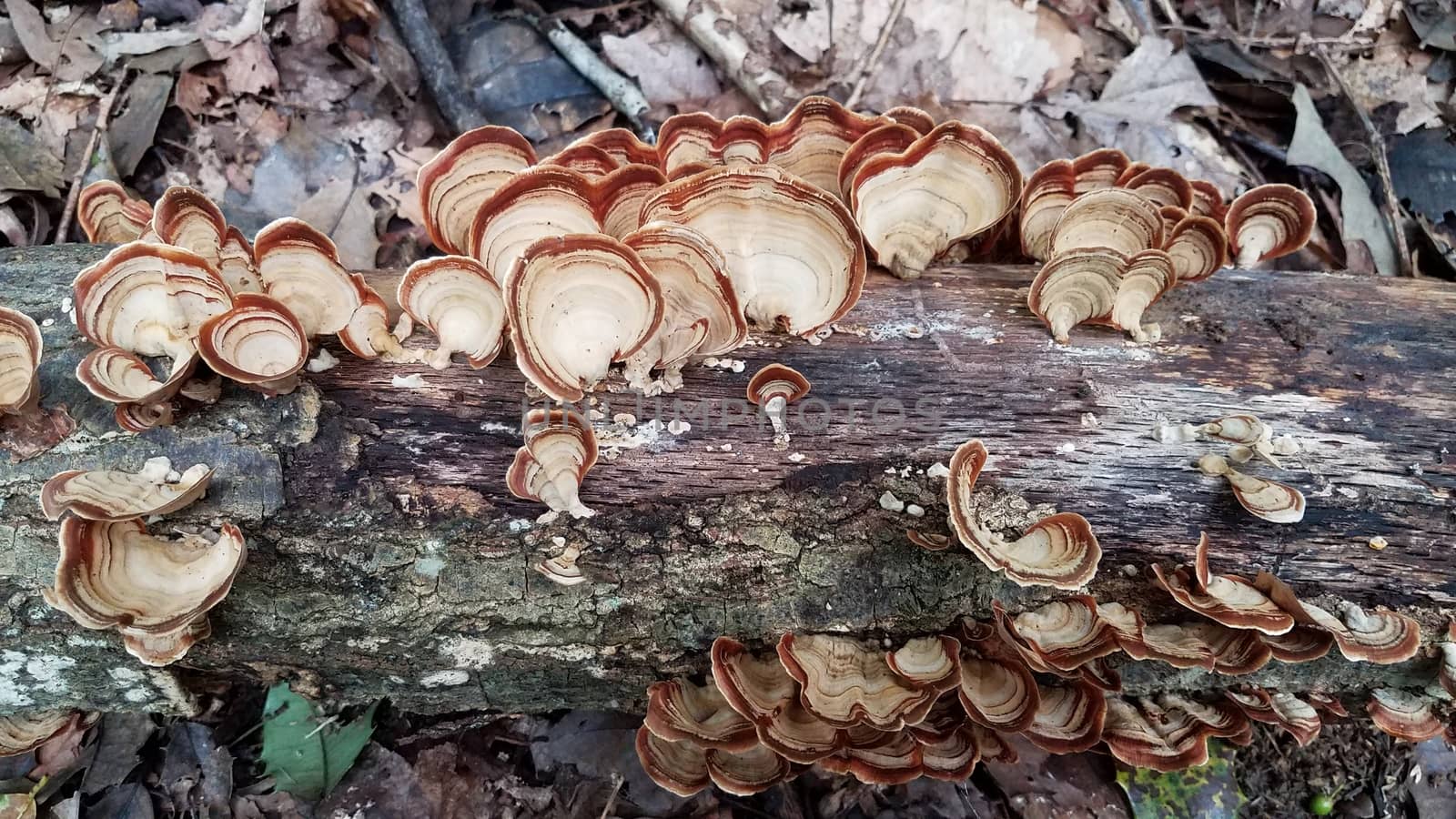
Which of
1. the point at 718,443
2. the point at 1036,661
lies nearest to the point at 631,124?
the point at 718,443

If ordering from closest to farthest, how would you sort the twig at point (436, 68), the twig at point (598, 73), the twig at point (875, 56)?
the twig at point (436, 68) → the twig at point (598, 73) → the twig at point (875, 56)

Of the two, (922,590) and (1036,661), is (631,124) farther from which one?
(1036,661)

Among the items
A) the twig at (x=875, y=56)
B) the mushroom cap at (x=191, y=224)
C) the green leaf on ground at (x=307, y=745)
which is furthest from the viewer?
the twig at (x=875, y=56)

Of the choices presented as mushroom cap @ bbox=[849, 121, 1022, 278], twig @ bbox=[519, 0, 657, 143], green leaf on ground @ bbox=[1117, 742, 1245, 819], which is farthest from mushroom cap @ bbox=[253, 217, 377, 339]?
green leaf on ground @ bbox=[1117, 742, 1245, 819]

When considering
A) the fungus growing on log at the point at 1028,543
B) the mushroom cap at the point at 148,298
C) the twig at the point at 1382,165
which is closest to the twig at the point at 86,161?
the mushroom cap at the point at 148,298

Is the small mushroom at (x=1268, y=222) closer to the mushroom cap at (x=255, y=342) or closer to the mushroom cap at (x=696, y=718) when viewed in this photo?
the mushroom cap at (x=696, y=718)

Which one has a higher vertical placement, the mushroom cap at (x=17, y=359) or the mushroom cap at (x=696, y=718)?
the mushroom cap at (x=17, y=359)

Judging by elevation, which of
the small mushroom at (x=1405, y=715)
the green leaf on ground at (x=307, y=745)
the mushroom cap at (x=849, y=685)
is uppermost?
the mushroom cap at (x=849, y=685)

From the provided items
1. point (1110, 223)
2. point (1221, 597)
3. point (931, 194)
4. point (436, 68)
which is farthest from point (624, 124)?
point (1221, 597)
